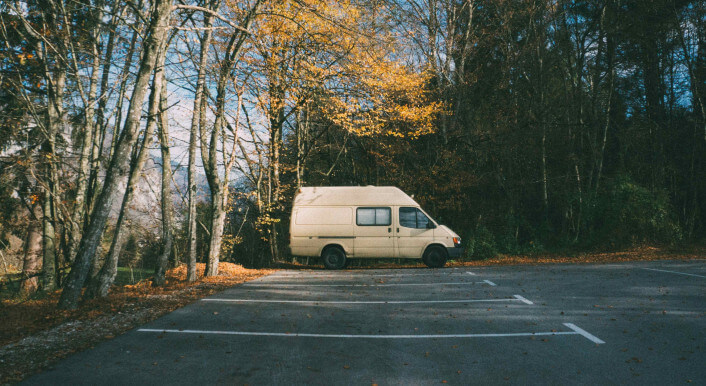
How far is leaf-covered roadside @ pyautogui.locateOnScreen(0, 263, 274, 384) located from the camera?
15.7ft

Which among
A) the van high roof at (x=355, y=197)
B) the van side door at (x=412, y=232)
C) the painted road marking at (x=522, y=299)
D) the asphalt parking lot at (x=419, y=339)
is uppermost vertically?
the van high roof at (x=355, y=197)

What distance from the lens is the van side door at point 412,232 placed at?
14688mm

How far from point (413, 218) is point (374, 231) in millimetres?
1356

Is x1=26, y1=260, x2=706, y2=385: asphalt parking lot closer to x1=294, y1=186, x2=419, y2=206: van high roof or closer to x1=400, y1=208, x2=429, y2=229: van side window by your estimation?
x1=400, y1=208, x2=429, y2=229: van side window

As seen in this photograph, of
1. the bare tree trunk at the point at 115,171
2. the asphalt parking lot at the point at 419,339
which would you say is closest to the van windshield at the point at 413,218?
the asphalt parking lot at the point at 419,339

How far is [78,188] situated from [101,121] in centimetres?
296

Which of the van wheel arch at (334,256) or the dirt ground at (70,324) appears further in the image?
the van wheel arch at (334,256)

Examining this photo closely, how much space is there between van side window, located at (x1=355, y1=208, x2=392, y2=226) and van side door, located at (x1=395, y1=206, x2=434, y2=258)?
0.33 metres

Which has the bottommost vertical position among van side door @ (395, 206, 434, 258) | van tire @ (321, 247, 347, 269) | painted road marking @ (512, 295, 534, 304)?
painted road marking @ (512, 295, 534, 304)

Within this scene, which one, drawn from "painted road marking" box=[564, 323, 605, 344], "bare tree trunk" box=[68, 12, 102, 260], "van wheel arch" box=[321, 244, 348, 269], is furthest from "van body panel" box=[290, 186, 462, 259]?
"painted road marking" box=[564, 323, 605, 344]

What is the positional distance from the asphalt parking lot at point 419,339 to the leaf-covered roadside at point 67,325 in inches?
11.3

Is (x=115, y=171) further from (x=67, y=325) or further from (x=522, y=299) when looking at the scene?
(x=522, y=299)

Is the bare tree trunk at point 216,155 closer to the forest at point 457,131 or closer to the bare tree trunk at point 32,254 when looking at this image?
the forest at point 457,131

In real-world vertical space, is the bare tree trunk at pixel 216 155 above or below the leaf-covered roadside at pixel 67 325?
above
